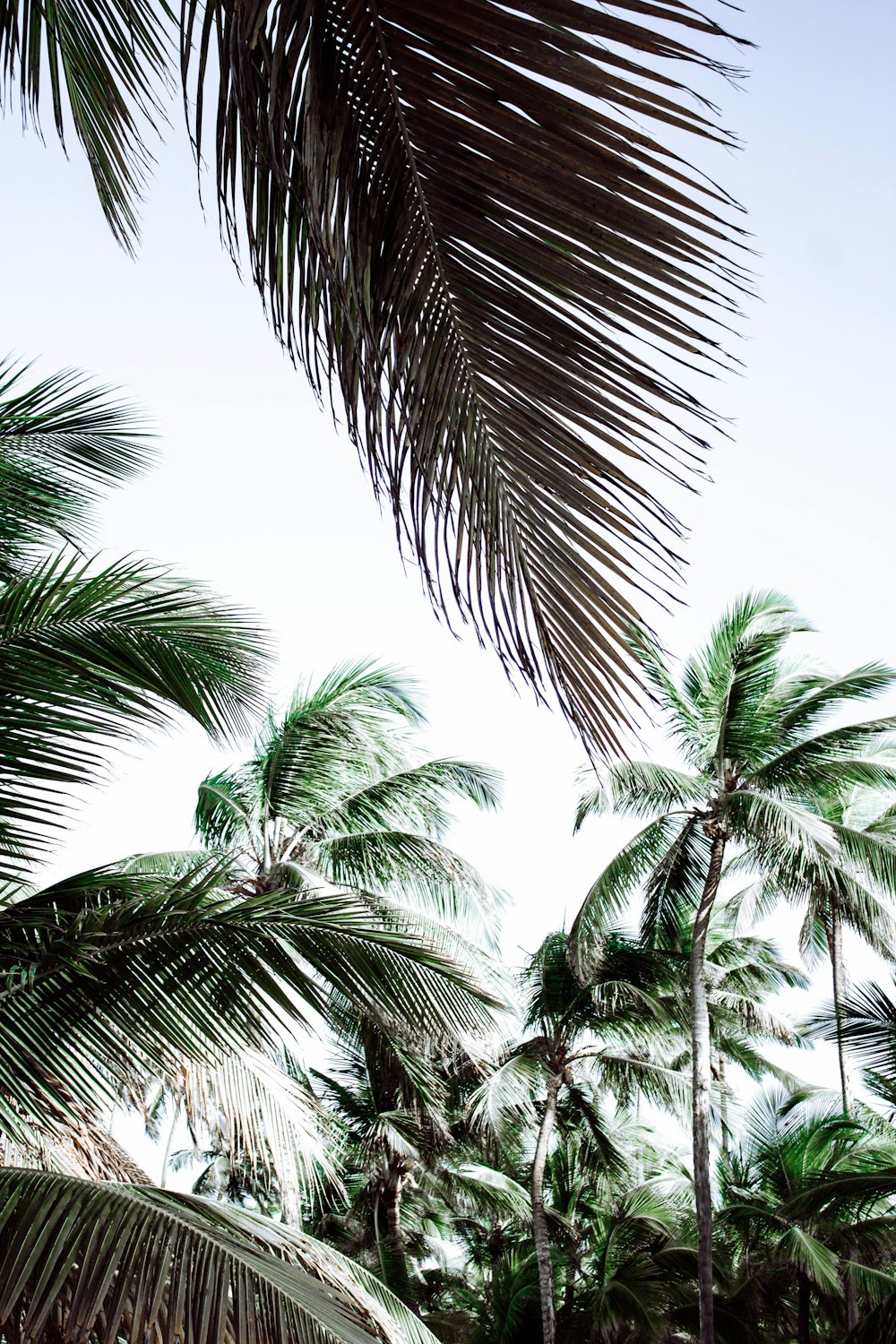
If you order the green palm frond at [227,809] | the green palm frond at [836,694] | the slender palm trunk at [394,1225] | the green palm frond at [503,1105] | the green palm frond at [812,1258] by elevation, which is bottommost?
the slender palm trunk at [394,1225]

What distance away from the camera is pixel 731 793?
628 inches

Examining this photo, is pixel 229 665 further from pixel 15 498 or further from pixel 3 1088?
pixel 3 1088

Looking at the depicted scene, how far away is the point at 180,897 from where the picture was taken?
3992 mm

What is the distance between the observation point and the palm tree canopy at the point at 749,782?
14.9 metres

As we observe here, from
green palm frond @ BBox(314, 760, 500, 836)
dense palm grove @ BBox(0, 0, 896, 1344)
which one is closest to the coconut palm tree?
dense palm grove @ BBox(0, 0, 896, 1344)

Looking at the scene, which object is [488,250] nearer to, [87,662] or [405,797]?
[87,662]

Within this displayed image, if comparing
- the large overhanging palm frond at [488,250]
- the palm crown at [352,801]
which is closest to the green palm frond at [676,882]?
the palm crown at [352,801]

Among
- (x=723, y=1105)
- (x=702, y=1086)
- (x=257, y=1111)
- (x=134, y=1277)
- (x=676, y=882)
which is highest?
(x=676, y=882)

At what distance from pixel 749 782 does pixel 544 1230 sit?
804cm

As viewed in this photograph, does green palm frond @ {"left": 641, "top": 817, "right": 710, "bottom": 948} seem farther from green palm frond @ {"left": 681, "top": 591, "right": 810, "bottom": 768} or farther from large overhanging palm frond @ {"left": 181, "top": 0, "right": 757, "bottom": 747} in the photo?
large overhanging palm frond @ {"left": 181, "top": 0, "right": 757, "bottom": 747}

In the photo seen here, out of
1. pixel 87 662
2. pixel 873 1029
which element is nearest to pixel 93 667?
pixel 87 662

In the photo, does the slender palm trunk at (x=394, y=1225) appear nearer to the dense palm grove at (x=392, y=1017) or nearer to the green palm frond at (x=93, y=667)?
the dense palm grove at (x=392, y=1017)

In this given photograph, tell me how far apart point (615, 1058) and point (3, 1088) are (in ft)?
54.2

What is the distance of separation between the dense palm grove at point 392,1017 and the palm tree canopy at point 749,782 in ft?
0.19
